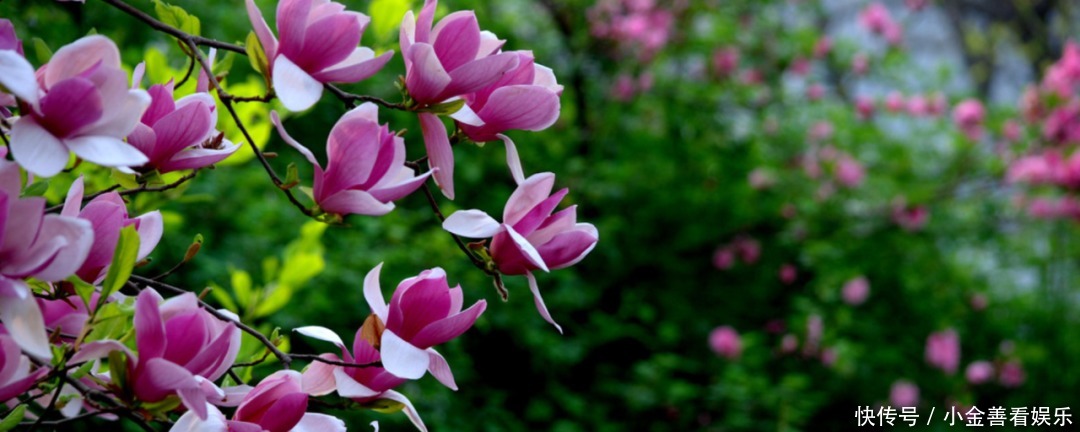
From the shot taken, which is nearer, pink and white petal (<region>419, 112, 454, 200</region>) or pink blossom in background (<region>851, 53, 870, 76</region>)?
pink and white petal (<region>419, 112, 454, 200</region>)

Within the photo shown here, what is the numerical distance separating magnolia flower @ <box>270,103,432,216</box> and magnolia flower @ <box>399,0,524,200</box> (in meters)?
0.03

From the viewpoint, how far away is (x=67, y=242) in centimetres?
50

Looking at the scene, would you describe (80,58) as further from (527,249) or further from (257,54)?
(527,249)

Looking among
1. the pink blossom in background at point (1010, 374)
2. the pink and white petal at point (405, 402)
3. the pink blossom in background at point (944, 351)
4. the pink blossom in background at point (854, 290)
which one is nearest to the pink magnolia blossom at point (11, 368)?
the pink and white petal at point (405, 402)

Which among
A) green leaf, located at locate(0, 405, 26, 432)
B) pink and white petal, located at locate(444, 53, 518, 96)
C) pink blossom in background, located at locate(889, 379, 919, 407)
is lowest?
green leaf, located at locate(0, 405, 26, 432)

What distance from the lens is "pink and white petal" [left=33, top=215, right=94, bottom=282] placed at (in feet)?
1.65

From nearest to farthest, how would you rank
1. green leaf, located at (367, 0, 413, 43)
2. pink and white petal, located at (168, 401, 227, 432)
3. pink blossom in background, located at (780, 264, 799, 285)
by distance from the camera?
pink and white petal, located at (168, 401, 227, 432) < green leaf, located at (367, 0, 413, 43) < pink blossom in background, located at (780, 264, 799, 285)

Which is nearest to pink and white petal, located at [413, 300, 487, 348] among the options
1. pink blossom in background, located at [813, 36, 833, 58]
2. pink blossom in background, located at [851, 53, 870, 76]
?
pink blossom in background, located at [813, 36, 833, 58]

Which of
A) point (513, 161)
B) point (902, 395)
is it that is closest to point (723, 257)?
point (902, 395)

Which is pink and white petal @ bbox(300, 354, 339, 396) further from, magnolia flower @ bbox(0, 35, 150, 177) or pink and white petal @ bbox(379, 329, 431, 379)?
magnolia flower @ bbox(0, 35, 150, 177)

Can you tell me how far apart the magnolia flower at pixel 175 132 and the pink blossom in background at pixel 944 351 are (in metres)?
3.59

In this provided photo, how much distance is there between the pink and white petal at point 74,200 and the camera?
23.6 inches

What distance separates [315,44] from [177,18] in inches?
7.3

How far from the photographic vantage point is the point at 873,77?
186 inches
